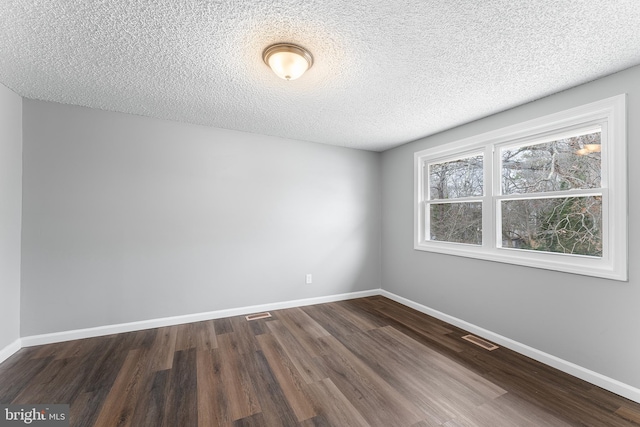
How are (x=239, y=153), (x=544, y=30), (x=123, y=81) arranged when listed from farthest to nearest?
(x=239, y=153) < (x=123, y=81) < (x=544, y=30)

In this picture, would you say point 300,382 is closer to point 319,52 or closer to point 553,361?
point 553,361

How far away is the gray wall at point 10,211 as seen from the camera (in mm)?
2248

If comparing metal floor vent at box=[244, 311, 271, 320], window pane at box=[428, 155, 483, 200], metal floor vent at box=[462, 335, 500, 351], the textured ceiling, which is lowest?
metal floor vent at box=[462, 335, 500, 351]

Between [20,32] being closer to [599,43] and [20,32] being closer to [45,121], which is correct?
[45,121]

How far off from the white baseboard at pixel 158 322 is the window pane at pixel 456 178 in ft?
6.89

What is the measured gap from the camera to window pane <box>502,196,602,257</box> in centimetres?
213

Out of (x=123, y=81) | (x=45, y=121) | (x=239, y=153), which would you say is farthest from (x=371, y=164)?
(x=45, y=121)

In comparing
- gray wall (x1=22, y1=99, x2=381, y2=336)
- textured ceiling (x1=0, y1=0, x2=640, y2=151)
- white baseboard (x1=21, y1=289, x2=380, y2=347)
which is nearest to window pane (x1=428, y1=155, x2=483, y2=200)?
textured ceiling (x1=0, y1=0, x2=640, y2=151)

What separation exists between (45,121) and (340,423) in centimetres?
375

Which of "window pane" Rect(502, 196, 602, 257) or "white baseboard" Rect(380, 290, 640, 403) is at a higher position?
"window pane" Rect(502, 196, 602, 257)

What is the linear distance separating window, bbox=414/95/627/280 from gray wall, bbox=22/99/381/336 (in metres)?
1.55

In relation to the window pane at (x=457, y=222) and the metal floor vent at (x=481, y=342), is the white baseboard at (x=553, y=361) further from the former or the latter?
the window pane at (x=457, y=222)

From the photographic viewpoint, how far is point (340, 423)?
5.21 ft

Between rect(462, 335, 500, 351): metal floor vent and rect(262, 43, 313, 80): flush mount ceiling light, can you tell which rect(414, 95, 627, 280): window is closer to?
rect(462, 335, 500, 351): metal floor vent
